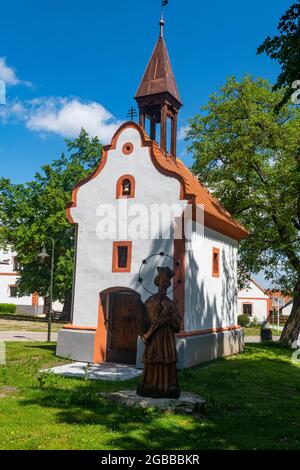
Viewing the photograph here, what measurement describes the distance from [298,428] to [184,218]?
25.0 ft

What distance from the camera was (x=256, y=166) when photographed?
21.2 meters

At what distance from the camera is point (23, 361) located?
1436 cm

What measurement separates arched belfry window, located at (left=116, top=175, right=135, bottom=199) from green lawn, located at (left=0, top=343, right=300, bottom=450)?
611cm

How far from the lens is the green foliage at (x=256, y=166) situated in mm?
20281

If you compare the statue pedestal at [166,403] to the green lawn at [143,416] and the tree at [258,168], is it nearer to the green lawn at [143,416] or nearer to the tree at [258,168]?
the green lawn at [143,416]

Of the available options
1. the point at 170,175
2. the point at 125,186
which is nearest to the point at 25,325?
the point at 125,186

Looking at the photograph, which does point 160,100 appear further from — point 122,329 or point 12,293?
point 12,293

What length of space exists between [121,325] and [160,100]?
8394 mm

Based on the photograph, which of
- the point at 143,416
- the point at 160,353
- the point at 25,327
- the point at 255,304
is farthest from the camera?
the point at 255,304

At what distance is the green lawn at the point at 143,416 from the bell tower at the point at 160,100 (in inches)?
355

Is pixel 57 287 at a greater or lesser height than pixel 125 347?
greater

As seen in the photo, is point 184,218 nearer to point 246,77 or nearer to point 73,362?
point 73,362

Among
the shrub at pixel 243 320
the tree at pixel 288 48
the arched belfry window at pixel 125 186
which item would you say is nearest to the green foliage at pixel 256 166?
the arched belfry window at pixel 125 186
